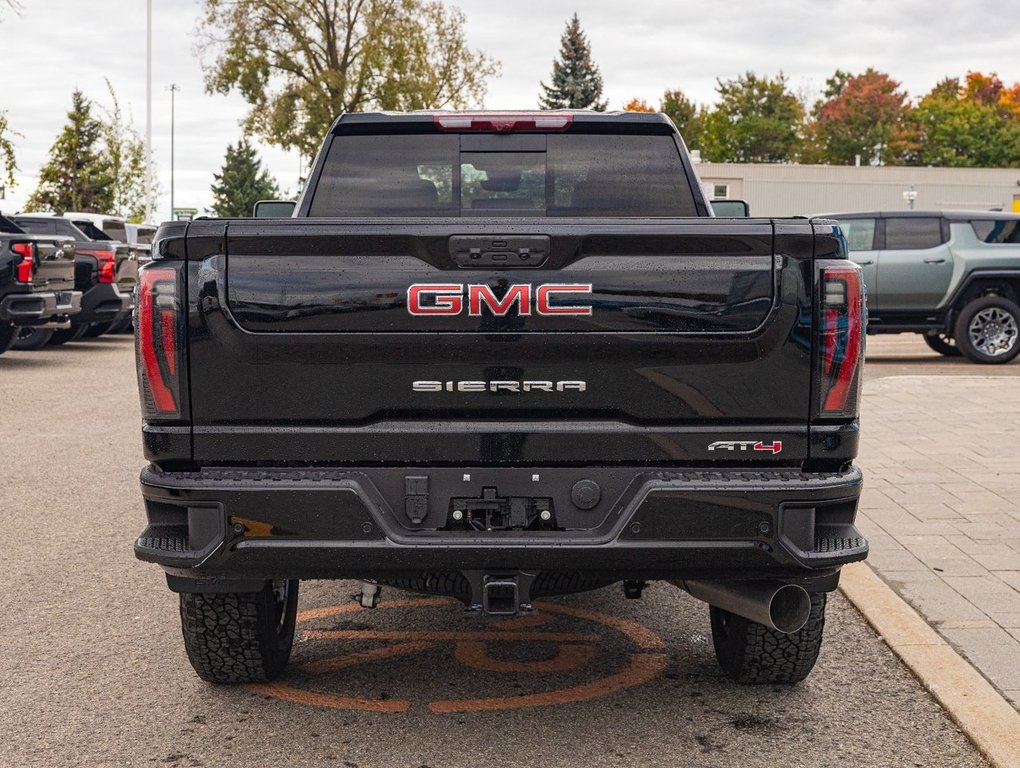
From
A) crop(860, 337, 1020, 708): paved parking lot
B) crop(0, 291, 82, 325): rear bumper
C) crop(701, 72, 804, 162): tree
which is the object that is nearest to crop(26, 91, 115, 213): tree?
crop(0, 291, 82, 325): rear bumper

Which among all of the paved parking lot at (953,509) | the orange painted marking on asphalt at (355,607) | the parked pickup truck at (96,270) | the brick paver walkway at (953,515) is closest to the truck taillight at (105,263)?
the parked pickup truck at (96,270)

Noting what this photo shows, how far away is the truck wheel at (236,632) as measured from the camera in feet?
14.2

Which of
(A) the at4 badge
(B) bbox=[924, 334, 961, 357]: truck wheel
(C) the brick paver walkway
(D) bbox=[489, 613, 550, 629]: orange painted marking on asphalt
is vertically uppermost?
(A) the at4 badge

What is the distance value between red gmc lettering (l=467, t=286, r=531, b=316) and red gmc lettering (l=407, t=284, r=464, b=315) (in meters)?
0.03

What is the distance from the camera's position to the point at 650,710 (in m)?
4.40

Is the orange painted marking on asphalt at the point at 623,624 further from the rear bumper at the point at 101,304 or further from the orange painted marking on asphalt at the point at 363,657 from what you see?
the rear bumper at the point at 101,304

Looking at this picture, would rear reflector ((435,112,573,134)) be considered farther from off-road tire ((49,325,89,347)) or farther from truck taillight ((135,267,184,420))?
off-road tire ((49,325,89,347))

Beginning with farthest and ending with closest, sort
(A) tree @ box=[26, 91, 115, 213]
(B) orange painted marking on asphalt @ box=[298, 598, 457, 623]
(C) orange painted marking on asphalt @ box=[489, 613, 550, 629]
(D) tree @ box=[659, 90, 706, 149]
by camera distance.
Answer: (D) tree @ box=[659, 90, 706, 149] → (A) tree @ box=[26, 91, 115, 213] → (B) orange painted marking on asphalt @ box=[298, 598, 457, 623] → (C) orange painted marking on asphalt @ box=[489, 613, 550, 629]

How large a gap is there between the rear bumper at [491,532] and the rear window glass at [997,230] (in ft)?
48.4

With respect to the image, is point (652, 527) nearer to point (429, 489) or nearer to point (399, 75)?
point (429, 489)

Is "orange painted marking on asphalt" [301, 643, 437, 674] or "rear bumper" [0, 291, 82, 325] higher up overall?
"rear bumper" [0, 291, 82, 325]

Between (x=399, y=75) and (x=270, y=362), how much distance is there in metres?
54.5

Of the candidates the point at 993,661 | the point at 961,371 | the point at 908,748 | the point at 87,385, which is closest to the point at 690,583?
the point at 908,748

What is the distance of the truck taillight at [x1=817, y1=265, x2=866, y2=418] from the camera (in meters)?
3.75
